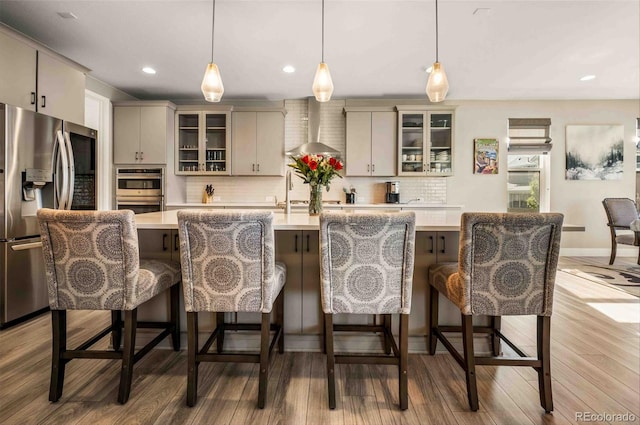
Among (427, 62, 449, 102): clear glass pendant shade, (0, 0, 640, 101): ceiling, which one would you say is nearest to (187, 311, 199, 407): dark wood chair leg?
(427, 62, 449, 102): clear glass pendant shade

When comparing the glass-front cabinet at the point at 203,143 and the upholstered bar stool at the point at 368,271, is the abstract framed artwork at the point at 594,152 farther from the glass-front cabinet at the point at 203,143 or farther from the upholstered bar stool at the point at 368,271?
the glass-front cabinet at the point at 203,143

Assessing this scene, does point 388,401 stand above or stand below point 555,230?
below

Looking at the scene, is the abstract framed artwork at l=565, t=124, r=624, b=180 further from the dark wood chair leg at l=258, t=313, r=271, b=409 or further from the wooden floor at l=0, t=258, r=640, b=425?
the dark wood chair leg at l=258, t=313, r=271, b=409

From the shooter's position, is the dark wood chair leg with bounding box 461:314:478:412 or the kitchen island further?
the kitchen island

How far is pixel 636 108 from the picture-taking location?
204 inches

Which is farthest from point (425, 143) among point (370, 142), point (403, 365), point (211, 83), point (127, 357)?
point (127, 357)

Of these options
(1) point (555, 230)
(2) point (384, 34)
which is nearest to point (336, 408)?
(1) point (555, 230)

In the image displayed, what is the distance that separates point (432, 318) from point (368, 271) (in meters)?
0.80

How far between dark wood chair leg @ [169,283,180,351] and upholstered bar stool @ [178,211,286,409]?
0.59 meters

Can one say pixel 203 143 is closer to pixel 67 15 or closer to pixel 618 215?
pixel 67 15

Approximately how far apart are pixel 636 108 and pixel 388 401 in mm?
6565

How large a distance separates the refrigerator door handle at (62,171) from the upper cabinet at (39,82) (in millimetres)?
329

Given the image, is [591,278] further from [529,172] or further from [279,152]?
[279,152]

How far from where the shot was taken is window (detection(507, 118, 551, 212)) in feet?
16.9
